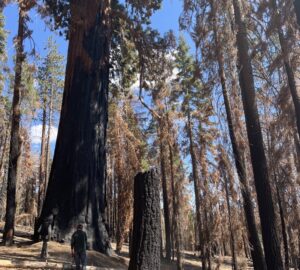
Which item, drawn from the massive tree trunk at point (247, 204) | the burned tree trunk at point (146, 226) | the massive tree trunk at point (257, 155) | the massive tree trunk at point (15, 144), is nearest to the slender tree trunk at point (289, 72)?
the massive tree trunk at point (257, 155)

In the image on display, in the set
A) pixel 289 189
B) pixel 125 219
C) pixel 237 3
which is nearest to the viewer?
pixel 237 3

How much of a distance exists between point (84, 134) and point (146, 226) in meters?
6.84

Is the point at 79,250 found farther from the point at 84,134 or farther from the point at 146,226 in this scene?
the point at 146,226

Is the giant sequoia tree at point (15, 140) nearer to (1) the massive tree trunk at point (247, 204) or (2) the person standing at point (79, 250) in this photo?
(2) the person standing at point (79, 250)

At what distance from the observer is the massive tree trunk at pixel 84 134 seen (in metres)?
9.69

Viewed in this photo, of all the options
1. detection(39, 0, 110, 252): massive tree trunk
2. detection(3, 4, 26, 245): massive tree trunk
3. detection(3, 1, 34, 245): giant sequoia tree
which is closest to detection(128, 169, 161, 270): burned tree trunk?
detection(39, 0, 110, 252): massive tree trunk

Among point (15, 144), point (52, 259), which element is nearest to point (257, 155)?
point (52, 259)

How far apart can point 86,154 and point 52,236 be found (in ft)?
7.32

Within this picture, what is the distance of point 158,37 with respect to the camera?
13.3 meters

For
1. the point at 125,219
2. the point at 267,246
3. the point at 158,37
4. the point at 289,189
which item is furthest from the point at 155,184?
the point at 289,189

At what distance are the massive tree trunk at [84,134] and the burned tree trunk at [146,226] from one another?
5.89 meters

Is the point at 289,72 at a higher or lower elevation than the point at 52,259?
higher

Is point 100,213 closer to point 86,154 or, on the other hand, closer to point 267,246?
point 86,154

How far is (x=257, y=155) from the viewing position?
910cm
